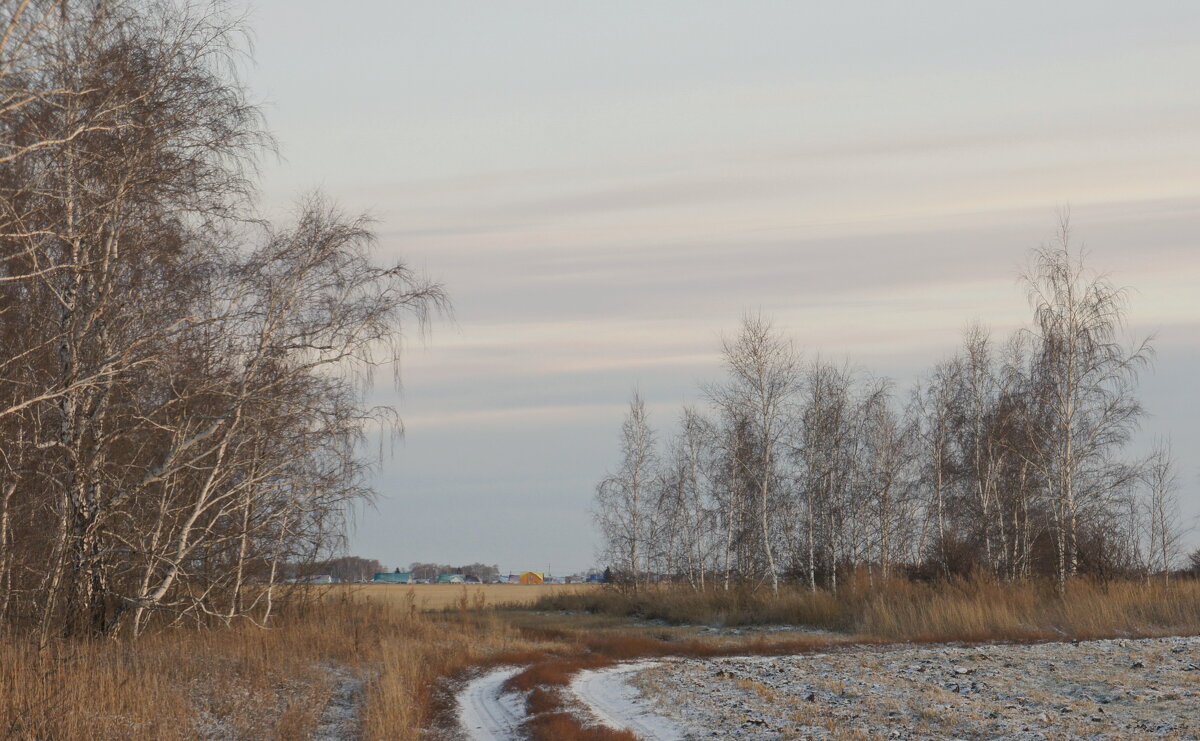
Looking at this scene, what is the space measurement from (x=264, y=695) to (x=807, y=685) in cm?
880

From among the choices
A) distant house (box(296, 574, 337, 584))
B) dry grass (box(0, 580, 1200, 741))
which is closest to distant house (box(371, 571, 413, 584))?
dry grass (box(0, 580, 1200, 741))

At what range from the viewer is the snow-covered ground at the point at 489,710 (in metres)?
13.7

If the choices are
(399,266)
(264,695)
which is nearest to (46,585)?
(264,695)

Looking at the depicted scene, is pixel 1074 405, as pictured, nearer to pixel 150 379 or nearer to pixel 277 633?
pixel 277 633

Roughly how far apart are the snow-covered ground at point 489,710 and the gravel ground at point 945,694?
2.10 m

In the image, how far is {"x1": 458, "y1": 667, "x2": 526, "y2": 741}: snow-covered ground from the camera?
538 inches

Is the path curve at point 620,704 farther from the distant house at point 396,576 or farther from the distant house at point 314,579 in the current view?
the distant house at point 396,576

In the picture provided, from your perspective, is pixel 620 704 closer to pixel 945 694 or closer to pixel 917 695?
pixel 917 695

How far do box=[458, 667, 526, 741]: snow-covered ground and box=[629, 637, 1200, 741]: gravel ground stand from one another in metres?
2.10

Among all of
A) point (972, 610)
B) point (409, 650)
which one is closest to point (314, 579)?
point (409, 650)

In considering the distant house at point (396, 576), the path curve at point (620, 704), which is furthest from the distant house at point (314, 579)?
the distant house at point (396, 576)

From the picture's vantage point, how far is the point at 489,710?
15.6 metres

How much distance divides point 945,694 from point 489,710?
706cm

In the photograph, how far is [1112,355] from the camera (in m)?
35.0
